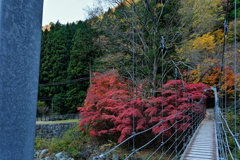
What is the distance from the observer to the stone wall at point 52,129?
1014 cm

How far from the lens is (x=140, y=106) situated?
16.6 feet

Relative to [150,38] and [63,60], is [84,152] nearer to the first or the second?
[150,38]

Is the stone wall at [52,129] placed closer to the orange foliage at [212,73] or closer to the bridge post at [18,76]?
the orange foliage at [212,73]

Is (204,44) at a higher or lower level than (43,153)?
higher

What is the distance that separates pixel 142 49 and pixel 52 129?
729 cm

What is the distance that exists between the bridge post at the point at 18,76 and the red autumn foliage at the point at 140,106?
3471 millimetres

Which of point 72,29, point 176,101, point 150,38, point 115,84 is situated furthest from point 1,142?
point 72,29

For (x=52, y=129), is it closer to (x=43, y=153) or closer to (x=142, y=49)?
(x=43, y=153)

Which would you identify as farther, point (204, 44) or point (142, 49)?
point (204, 44)

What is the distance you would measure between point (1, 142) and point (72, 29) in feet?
50.7

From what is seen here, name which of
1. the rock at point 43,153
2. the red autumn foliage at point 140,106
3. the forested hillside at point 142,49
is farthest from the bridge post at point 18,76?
the rock at point 43,153

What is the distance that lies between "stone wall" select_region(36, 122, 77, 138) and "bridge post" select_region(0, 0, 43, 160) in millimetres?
10450

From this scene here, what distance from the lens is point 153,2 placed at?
5965mm

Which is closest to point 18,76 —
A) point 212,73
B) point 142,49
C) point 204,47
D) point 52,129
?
point 142,49
